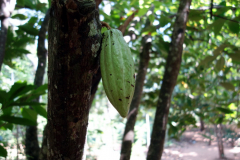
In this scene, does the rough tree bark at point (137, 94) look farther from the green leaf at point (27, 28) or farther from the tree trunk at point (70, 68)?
the tree trunk at point (70, 68)

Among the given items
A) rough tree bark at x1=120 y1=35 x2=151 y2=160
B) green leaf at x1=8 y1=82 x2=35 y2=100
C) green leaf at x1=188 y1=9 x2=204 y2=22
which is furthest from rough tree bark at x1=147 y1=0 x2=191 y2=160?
green leaf at x1=8 y1=82 x2=35 y2=100

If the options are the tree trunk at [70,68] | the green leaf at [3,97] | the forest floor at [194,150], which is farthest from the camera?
the forest floor at [194,150]

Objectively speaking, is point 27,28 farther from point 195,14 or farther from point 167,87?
point 195,14

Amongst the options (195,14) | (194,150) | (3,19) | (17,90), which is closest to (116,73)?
(17,90)

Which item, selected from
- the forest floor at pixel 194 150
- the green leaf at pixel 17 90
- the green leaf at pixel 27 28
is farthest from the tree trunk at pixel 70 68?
the forest floor at pixel 194 150

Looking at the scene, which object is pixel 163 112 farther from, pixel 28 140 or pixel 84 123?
pixel 28 140

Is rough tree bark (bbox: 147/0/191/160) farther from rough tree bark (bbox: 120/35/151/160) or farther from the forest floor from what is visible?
the forest floor
